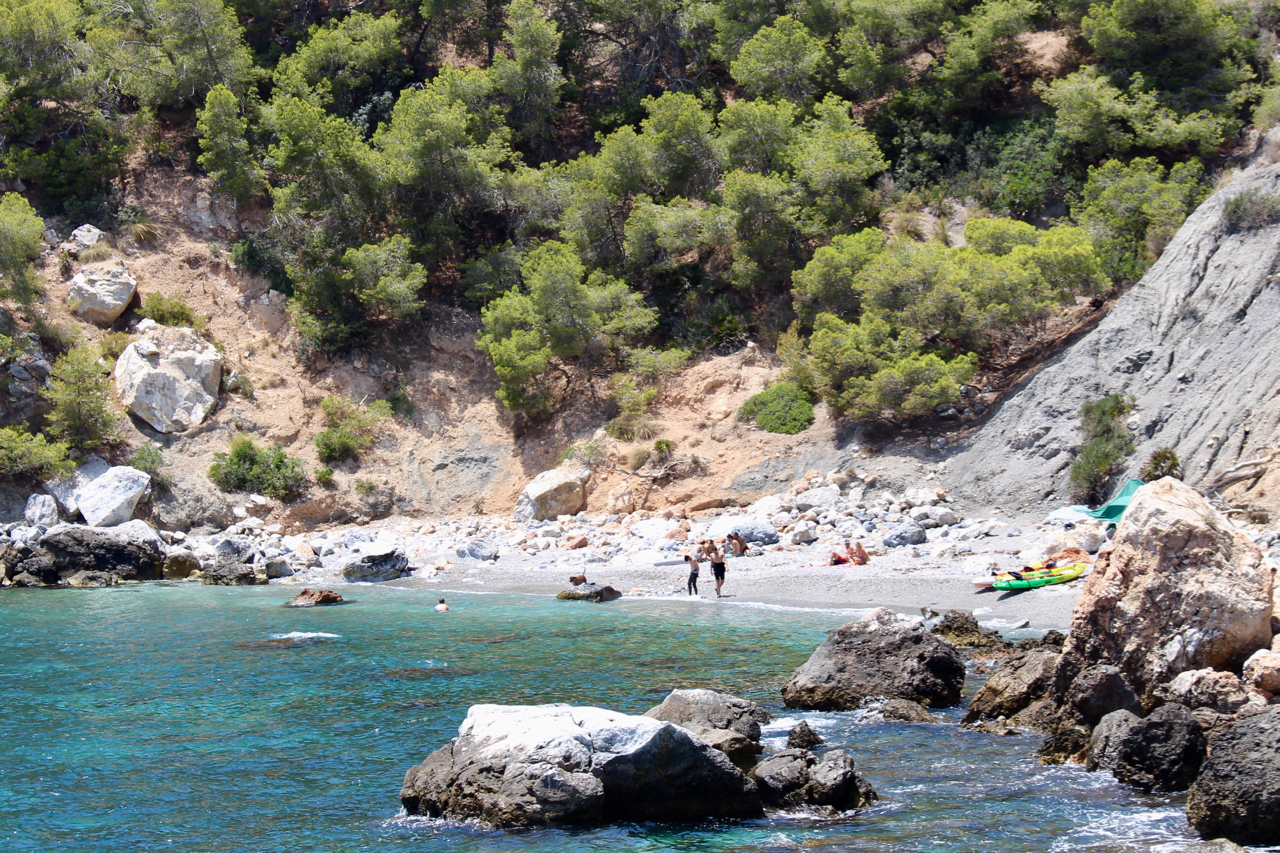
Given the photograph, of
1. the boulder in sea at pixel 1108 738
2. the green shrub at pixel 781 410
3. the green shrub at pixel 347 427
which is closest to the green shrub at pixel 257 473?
the green shrub at pixel 347 427

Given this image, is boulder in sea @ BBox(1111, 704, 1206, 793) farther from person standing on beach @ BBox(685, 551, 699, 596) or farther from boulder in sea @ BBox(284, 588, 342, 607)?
boulder in sea @ BBox(284, 588, 342, 607)

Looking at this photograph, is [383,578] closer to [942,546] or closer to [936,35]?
[942,546]

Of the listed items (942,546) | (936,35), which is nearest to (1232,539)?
(942,546)

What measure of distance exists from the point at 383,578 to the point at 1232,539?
20169mm

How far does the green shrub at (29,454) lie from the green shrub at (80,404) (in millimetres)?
769

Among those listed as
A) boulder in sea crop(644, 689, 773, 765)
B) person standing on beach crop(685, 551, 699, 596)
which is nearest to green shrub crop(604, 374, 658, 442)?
person standing on beach crop(685, 551, 699, 596)

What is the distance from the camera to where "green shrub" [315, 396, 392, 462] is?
104 ft

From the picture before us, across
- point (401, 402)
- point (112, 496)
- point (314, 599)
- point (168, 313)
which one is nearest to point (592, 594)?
point (314, 599)

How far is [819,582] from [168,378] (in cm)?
2321

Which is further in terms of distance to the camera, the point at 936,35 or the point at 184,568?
the point at 936,35

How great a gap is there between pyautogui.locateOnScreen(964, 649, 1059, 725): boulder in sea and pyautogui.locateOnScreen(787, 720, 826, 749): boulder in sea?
212cm

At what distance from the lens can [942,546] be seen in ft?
68.2

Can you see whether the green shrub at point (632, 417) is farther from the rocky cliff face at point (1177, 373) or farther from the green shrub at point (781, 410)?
the rocky cliff face at point (1177, 373)

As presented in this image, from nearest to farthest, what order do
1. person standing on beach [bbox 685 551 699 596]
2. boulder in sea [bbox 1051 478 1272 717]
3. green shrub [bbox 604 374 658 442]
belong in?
boulder in sea [bbox 1051 478 1272 717] → person standing on beach [bbox 685 551 699 596] → green shrub [bbox 604 374 658 442]
